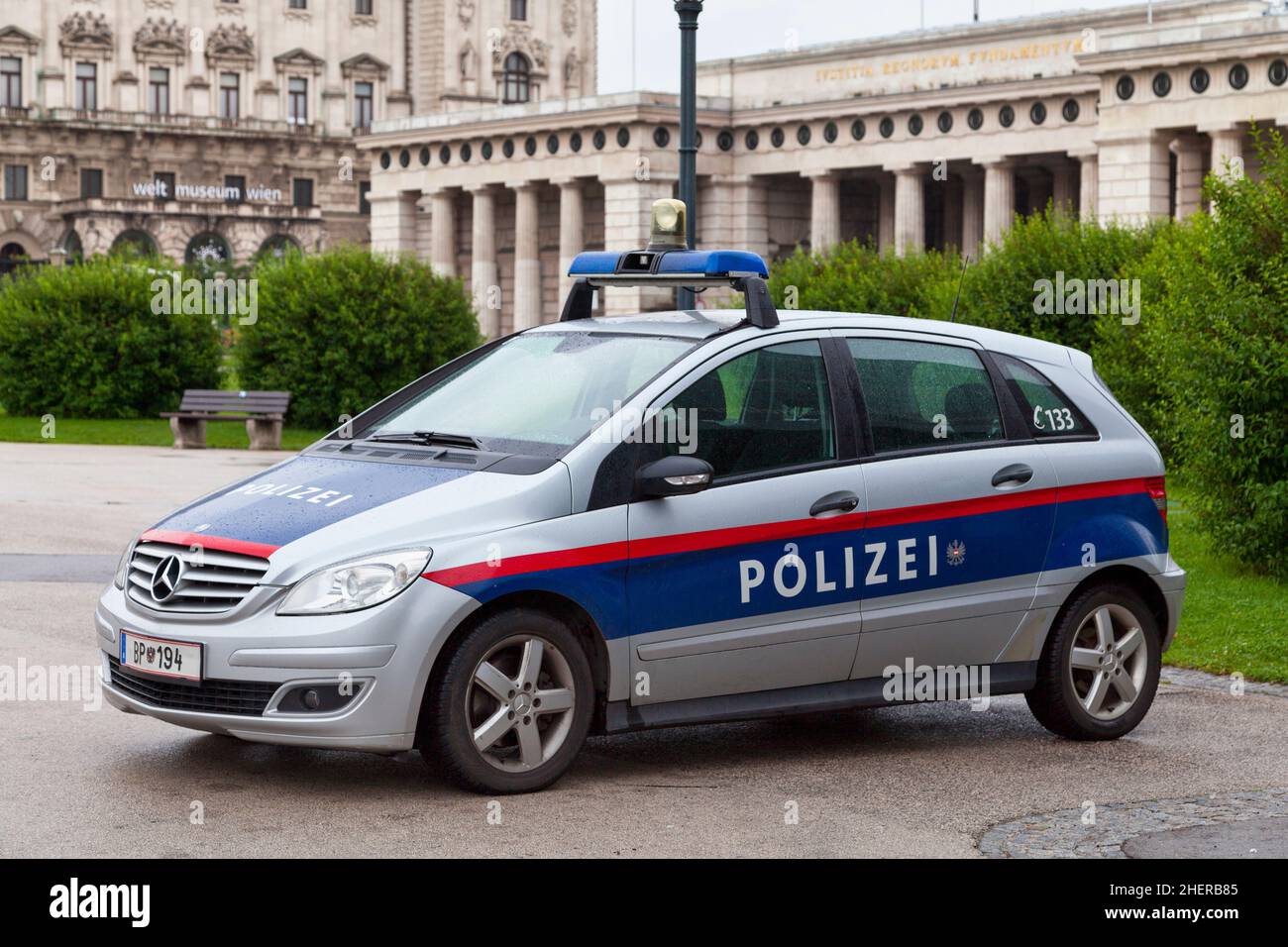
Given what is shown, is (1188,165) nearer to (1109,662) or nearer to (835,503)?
(1109,662)

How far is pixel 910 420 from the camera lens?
8.20 metres

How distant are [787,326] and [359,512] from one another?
6.51ft

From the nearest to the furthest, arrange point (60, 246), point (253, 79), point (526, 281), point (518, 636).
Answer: point (518, 636), point (526, 281), point (60, 246), point (253, 79)

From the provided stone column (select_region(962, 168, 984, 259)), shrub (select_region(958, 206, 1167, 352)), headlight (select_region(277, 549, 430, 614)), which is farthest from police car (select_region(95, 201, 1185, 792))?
stone column (select_region(962, 168, 984, 259))

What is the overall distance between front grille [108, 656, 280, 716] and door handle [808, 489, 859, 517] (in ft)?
7.27

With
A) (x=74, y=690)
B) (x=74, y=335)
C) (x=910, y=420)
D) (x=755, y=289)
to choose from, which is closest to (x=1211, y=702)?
(x=910, y=420)

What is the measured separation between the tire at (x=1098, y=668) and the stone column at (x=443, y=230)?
7277 centimetres

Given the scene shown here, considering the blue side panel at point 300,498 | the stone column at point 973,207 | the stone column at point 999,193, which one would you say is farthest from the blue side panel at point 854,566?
the stone column at point 973,207

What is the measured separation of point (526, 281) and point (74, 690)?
67.5m

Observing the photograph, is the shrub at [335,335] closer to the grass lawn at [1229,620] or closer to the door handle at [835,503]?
the grass lawn at [1229,620]

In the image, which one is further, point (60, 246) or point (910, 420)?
point (60, 246)

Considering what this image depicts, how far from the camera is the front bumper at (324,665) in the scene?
679cm

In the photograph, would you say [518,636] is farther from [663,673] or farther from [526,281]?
[526,281]
